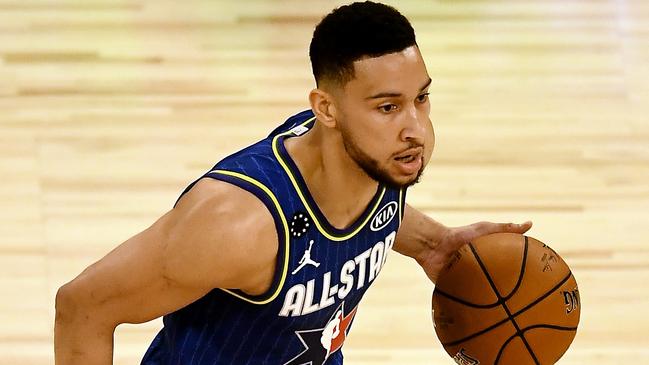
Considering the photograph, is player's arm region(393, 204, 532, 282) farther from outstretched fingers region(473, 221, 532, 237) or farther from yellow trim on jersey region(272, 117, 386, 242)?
yellow trim on jersey region(272, 117, 386, 242)

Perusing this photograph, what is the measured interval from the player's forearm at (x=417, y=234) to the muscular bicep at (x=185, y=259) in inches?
29.2

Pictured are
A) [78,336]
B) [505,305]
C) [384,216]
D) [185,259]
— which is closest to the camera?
[185,259]

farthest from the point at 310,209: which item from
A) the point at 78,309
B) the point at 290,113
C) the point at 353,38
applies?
the point at 290,113

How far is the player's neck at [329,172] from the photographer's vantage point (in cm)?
257

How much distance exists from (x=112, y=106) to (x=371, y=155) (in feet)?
10.4

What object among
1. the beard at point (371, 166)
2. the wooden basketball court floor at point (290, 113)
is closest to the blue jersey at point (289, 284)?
the beard at point (371, 166)

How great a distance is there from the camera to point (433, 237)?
3182 mm

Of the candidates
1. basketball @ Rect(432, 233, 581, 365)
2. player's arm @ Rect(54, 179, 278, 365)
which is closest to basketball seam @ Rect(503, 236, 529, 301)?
basketball @ Rect(432, 233, 581, 365)

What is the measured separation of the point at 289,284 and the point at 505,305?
70 centimetres

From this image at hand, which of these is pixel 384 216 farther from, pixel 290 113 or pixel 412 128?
pixel 290 113

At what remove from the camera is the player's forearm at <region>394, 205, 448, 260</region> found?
3.17 meters

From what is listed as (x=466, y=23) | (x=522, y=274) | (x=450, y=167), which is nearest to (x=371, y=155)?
(x=522, y=274)

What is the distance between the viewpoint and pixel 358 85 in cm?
241

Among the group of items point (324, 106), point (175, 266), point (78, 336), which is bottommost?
point (78, 336)
